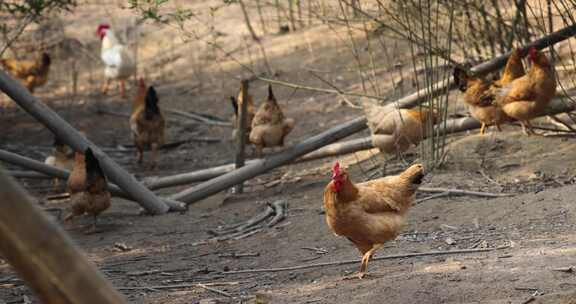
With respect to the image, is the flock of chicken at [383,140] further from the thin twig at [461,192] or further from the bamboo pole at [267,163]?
Answer: the thin twig at [461,192]

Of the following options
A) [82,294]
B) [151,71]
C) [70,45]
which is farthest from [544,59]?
[70,45]

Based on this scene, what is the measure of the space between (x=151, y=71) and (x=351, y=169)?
710 centimetres

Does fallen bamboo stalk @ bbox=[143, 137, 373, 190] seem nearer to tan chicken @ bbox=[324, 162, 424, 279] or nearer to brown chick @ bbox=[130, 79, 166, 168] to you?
brown chick @ bbox=[130, 79, 166, 168]

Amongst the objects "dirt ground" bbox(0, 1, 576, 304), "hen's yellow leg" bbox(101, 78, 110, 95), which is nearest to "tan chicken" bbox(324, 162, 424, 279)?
"dirt ground" bbox(0, 1, 576, 304)

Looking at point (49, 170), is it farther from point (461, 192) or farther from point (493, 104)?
point (493, 104)

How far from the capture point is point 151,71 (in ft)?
50.6

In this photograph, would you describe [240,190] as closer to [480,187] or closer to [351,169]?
[351,169]

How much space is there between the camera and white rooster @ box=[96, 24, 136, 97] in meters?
14.3

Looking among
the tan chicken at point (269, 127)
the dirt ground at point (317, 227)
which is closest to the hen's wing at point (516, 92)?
the dirt ground at point (317, 227)

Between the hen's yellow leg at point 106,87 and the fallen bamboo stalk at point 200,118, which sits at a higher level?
the hen's yellow leg at point 106,87

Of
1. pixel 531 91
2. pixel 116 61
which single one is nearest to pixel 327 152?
pixel 531 91

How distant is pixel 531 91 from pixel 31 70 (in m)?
8.64

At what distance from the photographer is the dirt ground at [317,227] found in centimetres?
505

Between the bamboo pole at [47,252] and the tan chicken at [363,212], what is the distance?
3056mm
